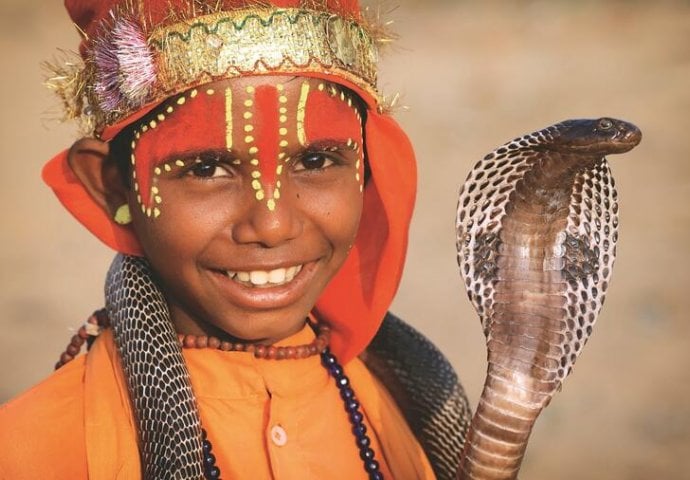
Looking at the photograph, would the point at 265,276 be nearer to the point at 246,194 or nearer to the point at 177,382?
the point at 246,194

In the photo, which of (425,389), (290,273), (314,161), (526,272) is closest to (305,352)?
(290,273)

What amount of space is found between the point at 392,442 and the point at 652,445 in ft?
10.9

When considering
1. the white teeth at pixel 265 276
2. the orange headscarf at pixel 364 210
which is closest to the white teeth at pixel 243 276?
the white teeth at pixel 265 276

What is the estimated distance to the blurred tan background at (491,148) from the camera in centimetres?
591

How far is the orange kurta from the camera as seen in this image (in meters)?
2.30

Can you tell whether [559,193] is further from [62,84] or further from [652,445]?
[652,445]

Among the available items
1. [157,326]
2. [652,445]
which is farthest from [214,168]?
[652,445]

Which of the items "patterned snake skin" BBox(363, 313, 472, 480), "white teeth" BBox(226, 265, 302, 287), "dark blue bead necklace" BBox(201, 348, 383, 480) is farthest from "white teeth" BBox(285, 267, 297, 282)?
"patterned snake skin" BBox(363, 313, 472, 480)

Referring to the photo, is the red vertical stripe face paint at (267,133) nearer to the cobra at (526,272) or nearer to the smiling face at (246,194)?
the smiling face at (246,194)

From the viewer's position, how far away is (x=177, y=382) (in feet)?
7.63

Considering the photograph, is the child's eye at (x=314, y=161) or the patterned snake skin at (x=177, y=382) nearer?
the patterned snake skin at (x=177, y=382)

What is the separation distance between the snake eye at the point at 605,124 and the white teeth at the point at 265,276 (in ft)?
2.59

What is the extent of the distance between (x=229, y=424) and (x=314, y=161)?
67 cm

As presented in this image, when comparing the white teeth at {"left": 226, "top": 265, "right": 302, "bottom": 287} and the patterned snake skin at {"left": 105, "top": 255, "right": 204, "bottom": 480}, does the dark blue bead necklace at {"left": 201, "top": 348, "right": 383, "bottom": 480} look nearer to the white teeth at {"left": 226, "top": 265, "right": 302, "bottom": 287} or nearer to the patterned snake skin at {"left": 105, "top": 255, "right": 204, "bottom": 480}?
the patterned snake skin at {"left": 105, "top": 255, "right": 204, "bottom": 480}
